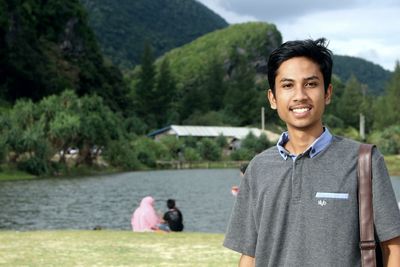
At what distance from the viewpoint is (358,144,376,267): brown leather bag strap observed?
229cm

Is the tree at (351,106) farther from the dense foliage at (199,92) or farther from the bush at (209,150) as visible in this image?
the bush at (209,150)

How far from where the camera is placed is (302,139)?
251 centimetres

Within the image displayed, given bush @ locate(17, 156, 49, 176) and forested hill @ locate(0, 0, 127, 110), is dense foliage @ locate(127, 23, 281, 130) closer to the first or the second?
forested hill @ locate(0, 0, 127, 110)

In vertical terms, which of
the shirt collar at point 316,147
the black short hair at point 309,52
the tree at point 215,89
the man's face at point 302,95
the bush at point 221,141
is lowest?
the shirt collar at point 316,147

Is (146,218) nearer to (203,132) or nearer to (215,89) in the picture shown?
(203,132)

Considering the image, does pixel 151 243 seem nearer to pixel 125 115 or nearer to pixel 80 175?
pixel 80 175

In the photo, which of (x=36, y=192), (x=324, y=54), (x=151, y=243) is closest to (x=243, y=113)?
(x=36, y=192)

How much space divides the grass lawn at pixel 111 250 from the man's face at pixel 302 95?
5.79 metres

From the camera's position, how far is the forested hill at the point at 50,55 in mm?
77062

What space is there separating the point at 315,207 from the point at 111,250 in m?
7.41

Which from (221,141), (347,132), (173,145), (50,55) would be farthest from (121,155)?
(347,132)

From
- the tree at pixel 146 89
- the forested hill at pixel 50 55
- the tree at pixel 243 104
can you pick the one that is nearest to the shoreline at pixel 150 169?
the forested hill at pixel 50 55

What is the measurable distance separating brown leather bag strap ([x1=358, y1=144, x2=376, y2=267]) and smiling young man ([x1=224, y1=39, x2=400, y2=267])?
0.08 feet

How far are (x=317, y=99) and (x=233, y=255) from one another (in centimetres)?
681
